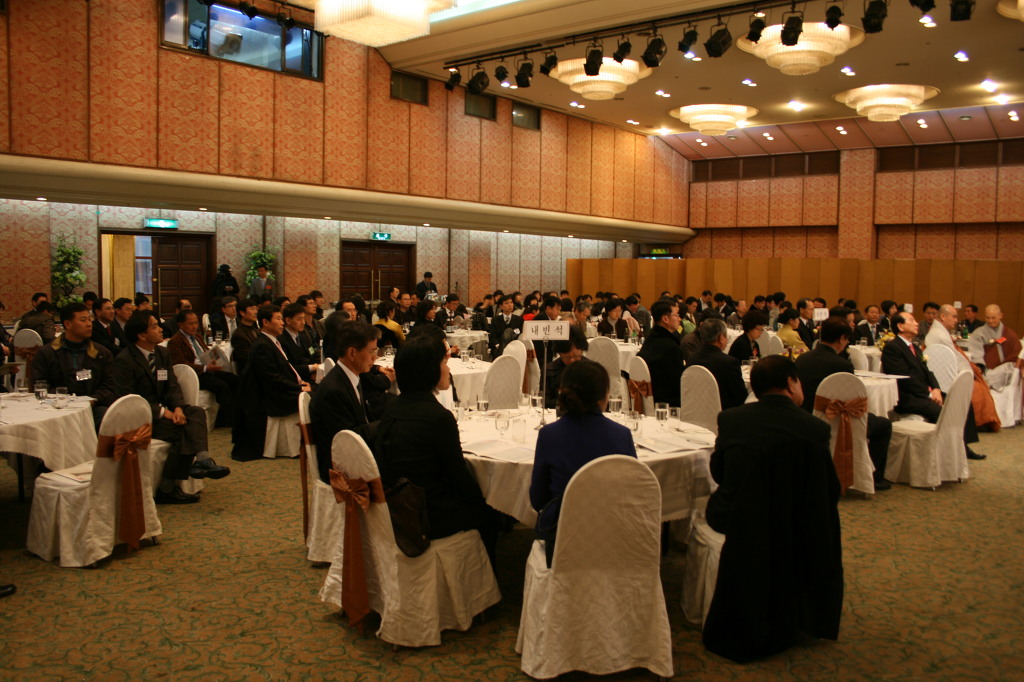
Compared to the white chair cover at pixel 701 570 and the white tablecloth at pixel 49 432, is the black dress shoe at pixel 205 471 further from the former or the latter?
the white chair cover at pixel 701 570

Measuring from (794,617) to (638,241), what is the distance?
19280 millimetres

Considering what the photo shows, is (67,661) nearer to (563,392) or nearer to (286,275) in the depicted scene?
(563,392)

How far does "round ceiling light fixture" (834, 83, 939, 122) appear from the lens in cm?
1441

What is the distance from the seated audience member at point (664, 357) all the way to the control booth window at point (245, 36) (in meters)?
7.48

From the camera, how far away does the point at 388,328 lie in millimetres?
8438

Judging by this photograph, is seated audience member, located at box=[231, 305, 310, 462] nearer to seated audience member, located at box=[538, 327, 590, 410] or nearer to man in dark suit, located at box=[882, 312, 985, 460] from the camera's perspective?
seated audience member, located at box=[538, 327, 590, 410]

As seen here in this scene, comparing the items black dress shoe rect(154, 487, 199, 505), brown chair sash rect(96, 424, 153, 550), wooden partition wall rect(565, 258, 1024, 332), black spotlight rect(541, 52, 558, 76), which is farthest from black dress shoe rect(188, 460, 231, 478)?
wooden partition wall rect(565, 258, 1024, 332)

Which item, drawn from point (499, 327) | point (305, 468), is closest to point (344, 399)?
point (305, 468)

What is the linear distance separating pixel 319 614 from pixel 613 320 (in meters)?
7.80

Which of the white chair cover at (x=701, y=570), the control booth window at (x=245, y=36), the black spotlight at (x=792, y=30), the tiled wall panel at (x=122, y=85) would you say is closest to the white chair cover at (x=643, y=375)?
the white chair cover at (x=701, y=570)

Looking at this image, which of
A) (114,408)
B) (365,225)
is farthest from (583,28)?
(114,408)

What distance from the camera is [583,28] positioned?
11.6 meters

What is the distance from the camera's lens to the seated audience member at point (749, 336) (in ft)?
23.3

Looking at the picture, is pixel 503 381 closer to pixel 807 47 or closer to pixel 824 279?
pixel 807 47
